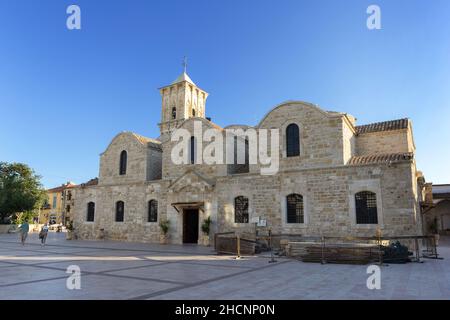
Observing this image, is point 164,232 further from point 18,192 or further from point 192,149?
point 18,192

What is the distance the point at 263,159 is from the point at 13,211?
34.1 meters

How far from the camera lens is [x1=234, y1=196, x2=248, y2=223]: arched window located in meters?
18.1

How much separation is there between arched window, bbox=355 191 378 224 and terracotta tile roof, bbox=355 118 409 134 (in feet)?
15.8

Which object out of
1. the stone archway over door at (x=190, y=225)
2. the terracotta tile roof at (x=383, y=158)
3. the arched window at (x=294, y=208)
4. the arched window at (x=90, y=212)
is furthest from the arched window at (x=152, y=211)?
the terracotta tile roof at (x=383, y=158)

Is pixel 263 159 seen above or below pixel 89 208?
above

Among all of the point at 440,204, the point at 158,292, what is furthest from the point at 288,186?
the point at 440,204

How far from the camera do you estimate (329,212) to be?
51.0ft

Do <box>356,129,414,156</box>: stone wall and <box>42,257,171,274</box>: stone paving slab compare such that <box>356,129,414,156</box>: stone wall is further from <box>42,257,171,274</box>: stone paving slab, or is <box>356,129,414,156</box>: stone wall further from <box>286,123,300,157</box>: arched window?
<box>42,257,171,274</box>: stone paving slab

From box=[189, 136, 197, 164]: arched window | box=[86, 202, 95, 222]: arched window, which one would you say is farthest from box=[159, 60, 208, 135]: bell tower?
box=[189, 136, 197, 164]: arched window

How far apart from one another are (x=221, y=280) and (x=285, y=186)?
9.28m

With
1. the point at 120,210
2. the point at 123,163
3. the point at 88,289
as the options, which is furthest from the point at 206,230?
the point at 88,289

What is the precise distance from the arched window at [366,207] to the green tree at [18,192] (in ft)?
122

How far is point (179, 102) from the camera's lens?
37.0 metres
